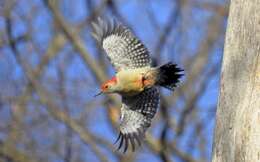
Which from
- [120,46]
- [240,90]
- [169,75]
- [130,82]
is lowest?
[240,90]

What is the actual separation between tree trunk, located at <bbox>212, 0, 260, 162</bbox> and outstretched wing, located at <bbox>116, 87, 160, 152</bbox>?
3.95ft

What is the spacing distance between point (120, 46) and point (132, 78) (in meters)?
0.40

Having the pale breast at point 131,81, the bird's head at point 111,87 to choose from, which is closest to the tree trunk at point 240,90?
the pale breast at point 131,81

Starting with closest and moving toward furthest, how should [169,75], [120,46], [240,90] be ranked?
[240,90]
[169,75]
[120,46]

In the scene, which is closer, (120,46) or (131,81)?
(131,81)

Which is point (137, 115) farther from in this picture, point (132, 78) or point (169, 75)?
point (169, 75)

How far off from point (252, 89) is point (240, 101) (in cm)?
11

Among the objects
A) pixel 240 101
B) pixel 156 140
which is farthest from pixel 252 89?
pixel 156 140

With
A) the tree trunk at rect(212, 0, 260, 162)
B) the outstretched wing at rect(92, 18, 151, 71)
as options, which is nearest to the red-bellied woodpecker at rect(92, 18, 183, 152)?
the outstretched wing at rect(92, 18, 151, 71)

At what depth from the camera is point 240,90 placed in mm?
4996

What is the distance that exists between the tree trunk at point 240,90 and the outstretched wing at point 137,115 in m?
1.20

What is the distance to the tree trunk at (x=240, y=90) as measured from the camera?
4.86m

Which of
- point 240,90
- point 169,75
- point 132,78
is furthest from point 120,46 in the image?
point 240,90

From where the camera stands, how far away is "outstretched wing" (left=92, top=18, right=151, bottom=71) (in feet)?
21.4
